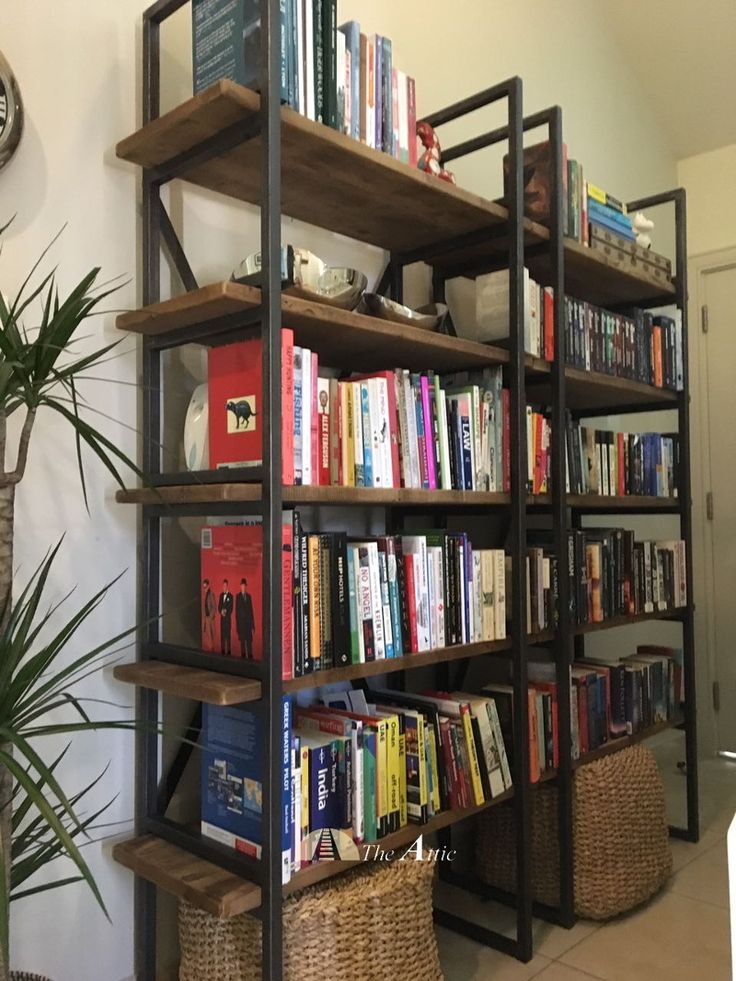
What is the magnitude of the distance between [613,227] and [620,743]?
1.54 metres

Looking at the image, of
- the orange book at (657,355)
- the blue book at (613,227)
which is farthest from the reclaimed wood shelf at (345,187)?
the orange book at (657,355)

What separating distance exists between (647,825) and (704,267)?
8.20 ft

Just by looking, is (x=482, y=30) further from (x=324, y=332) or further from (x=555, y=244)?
(x=324, y=332)

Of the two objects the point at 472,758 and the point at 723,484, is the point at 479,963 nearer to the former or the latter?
the point at 472,758

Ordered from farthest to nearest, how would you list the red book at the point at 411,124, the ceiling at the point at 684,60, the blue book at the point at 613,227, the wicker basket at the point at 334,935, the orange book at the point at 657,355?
the ceiling at the point at 684,60
the orange book at the point at 657,355
the blue book at the point at 613,227
the red book at the point at 411,124
the wicker basket at the point at 334,935

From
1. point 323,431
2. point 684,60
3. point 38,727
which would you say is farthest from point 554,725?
point 684,60

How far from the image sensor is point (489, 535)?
2.50 metres

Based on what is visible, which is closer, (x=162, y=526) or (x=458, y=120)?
(x=162, y=526)

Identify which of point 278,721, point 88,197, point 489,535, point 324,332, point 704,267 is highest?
point 704,267

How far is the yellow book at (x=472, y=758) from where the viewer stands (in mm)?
1815

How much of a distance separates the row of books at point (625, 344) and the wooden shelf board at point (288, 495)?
0.78 meters

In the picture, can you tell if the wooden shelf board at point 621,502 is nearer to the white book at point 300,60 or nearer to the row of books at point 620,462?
the row of books at point 620,462

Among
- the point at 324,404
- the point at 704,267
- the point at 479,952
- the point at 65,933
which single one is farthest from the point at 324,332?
the point at 704,267

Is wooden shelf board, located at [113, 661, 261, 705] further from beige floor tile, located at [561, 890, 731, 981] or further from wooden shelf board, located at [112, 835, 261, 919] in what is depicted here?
beige floor tile, located at [561, 890, 731, 981]
